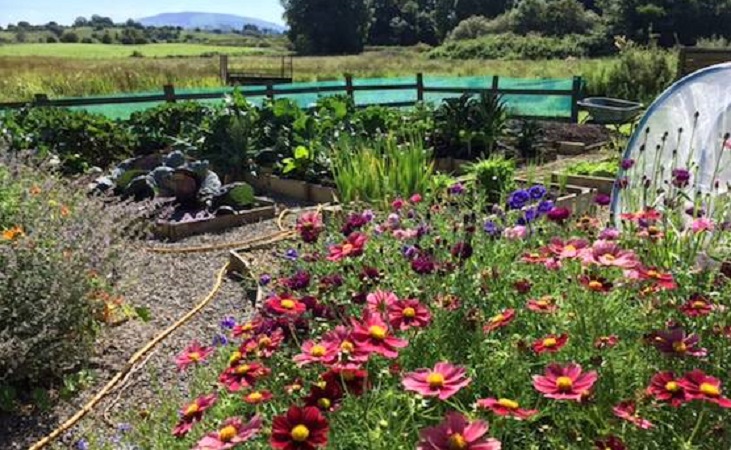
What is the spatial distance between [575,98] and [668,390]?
11645mm

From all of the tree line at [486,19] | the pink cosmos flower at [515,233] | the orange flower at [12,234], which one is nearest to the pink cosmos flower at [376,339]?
the pink cosmos flower at [515,233]

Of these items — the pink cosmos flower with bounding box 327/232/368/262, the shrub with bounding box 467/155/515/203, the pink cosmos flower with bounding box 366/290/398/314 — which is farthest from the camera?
the shrub with bounding box 467/155/515/203

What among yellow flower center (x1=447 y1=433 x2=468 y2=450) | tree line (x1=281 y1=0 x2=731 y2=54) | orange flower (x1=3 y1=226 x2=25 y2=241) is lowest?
orange flower (x1=3 y1=226 x2=25 y2=241)

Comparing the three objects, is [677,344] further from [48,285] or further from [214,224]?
[214,224]

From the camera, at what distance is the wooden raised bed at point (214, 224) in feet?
19.7

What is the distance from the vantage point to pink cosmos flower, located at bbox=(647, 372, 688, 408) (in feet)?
4.19

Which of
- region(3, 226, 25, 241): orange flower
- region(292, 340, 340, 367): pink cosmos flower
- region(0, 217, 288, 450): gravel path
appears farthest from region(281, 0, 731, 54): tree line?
region(292, 340, 340, 367): pink cosmos flower

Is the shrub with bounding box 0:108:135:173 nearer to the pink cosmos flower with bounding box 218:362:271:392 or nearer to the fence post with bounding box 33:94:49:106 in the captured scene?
the fence post with bounding box 33:94:49:106

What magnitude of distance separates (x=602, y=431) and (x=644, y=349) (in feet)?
1.40

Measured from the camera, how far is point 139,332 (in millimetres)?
4059

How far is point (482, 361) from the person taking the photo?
5.70 feet

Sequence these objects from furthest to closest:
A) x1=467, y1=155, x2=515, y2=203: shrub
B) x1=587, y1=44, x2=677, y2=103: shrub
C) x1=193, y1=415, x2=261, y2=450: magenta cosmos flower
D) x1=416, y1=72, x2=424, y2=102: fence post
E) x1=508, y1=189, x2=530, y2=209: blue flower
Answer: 1. x1=587, y1=44, x2=677, y2=103: shrub
2. x1=416, y1=72, x2=424, y2=102: fence post
3. x1=467, y1=155, x2=515, y2=203: shrub
4. x1=508, y1=189, x2=530, y2=209: blue flower
5. x1=193, y1=415, x2=261, y2=450: magenta cosmos flower

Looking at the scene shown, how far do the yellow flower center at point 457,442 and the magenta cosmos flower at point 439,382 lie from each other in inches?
4.2

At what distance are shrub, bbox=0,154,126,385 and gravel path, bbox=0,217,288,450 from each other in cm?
19
